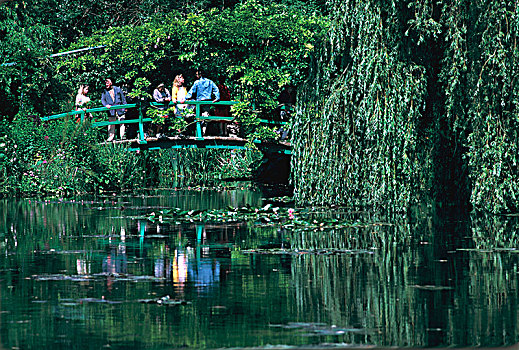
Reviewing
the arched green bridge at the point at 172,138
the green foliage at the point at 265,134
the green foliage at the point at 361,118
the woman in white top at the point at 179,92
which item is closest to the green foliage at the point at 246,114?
the green foliage at the point at 265,134

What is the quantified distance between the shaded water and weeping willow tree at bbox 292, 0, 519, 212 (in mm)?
939

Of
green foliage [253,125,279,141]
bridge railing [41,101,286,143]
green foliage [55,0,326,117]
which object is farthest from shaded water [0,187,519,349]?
bridge railing [41,101,286,143]

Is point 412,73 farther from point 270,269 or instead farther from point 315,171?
point 270,269

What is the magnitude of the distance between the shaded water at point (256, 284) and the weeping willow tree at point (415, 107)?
94 centimetres

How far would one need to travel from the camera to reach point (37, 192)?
26109 millimetres

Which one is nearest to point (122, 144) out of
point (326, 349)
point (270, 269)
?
point (270, 269)

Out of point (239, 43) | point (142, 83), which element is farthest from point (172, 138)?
point (239, 43)

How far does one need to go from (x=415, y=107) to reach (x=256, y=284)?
310 inches

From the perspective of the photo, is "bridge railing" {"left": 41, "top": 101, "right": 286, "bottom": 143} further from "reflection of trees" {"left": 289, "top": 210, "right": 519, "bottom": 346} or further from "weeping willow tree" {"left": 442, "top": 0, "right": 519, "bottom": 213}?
"reflection of trees" {"left": 289, "top": 210, "right": 519, "bottom": 346}

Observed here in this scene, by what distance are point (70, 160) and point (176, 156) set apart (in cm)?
521

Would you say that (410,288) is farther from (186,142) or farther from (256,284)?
(186,142)

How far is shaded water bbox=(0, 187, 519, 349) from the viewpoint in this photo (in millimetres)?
8148

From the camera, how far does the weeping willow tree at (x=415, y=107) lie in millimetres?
16953

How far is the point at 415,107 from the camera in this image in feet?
58.2
